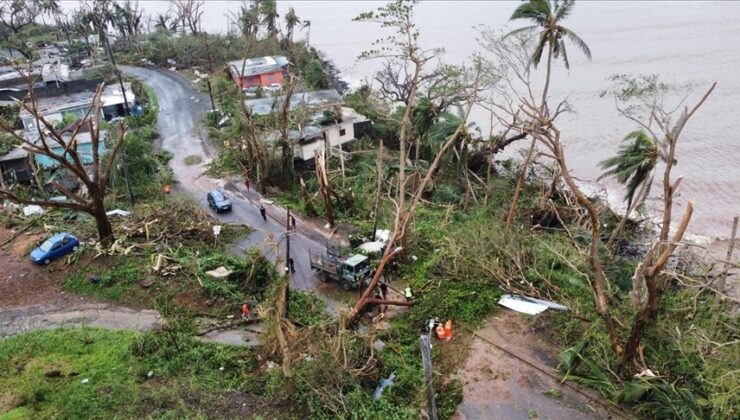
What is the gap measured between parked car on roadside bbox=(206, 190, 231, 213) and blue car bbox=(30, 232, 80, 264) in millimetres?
6443

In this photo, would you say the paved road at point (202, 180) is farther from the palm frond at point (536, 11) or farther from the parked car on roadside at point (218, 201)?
the palm frond at point (536, 11)

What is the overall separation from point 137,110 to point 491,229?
30456 mm

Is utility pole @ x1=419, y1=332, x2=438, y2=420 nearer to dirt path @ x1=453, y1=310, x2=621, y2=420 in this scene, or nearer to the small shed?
dirt path @ x1=453, y1=310, x2=621, y2=420

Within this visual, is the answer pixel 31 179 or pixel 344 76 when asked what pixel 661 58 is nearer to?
pixel 344 76

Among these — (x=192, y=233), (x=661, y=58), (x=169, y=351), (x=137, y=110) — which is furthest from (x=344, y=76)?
(x=169, y=351)

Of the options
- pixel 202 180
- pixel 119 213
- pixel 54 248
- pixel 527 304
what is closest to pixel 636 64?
pixel 202 180

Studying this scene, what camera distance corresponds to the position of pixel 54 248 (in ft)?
65.7

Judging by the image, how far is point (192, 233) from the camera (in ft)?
72.1

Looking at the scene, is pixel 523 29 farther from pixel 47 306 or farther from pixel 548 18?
pixel 47 306

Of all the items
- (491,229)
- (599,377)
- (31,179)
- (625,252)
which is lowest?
(625,252)

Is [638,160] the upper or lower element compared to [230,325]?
upper

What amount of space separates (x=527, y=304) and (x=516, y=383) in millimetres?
3332

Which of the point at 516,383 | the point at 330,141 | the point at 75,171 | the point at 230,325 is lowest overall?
the point at 516,383

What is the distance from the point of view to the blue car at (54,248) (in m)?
19.9
